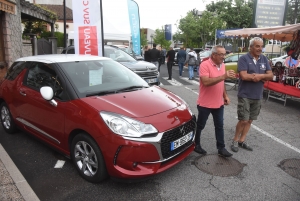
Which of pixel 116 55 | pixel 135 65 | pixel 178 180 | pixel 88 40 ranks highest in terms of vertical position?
pixel 88 40

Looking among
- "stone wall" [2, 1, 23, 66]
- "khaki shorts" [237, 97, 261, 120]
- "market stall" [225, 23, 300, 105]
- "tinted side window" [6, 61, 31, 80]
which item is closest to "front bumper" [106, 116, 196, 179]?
"khaki shorts" [237, 97, 261, 120]

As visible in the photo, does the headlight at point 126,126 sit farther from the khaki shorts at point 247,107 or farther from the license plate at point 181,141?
the khaki shorts at point 247,107

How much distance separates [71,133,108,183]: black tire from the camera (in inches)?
116

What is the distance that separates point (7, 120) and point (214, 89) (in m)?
3.78

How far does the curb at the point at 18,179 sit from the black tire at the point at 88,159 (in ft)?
2.00

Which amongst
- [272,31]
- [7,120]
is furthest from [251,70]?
[272,31]

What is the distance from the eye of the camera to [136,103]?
3244 millimetres

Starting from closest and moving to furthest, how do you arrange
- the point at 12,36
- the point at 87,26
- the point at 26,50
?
the point at 87,26 < the point at 12,36 < the point at 26,50

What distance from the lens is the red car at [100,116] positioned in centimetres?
284

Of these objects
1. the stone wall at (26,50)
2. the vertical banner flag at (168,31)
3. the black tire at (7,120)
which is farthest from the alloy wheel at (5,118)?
the vertical banner flag at (168,31)

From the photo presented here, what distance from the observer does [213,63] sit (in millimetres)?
3631

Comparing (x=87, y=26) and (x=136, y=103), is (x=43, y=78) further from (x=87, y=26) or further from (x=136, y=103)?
(x=87, y=26)

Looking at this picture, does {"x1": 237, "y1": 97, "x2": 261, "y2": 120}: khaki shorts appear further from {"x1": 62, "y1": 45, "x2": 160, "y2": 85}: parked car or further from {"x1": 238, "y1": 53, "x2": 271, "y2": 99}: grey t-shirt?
{"x1": 62, "y1": 45, "x2": 160, "y2": 85}: parked car

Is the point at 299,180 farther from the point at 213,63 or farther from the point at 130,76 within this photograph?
the point at 130,76
